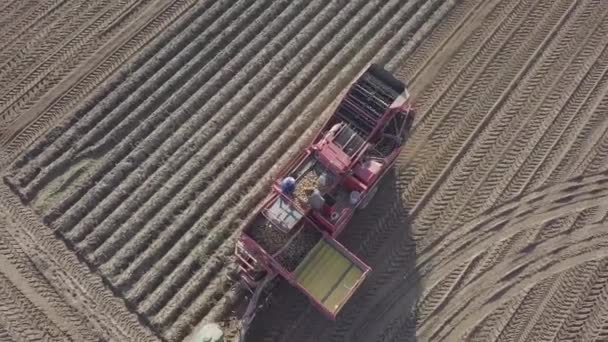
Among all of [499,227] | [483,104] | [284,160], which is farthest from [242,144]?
[499,227]

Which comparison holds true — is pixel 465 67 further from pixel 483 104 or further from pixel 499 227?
pixel 499 227

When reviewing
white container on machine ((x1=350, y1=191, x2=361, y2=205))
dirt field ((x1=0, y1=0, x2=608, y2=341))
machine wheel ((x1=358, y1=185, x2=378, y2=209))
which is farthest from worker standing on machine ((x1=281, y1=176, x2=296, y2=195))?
machine wheel ((x1=358, y1=185, x2=378, y2=209))

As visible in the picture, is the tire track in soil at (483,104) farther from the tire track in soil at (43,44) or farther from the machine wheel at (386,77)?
the tire track in soil at (43,44)

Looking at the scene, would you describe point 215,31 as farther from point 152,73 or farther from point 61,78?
point 61,78

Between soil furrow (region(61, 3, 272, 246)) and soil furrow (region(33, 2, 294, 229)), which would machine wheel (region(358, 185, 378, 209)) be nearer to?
soil furrow (region(61, 3, 272, 246))

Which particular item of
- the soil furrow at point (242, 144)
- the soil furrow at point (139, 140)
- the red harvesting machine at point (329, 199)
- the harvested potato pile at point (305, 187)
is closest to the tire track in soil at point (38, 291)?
the soil furrow at point (139, 140)

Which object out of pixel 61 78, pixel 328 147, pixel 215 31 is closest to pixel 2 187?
pixel 61 78
